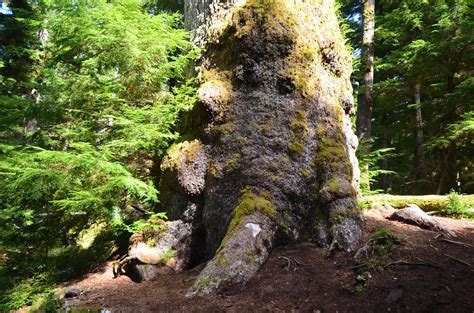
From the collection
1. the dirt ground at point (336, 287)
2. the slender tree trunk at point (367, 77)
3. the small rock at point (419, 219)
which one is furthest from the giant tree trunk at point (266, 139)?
the slender tree trunk at point (367, 77)

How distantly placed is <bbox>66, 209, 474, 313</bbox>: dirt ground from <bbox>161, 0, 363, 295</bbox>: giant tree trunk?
15.9 inches

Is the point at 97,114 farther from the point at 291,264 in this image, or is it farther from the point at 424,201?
the point at 424,201

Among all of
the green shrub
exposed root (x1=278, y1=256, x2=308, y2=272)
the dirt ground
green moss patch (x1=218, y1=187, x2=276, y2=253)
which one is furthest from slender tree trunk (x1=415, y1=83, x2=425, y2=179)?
exposed root (x1=278, y1=256, x2=308, y2=272)

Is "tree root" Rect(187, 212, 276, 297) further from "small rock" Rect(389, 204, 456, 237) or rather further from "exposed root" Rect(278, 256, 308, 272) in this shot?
"small rock" Rect(389, 204, 456, 237)

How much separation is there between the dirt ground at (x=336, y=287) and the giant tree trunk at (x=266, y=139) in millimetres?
404

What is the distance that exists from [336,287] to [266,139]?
97.1 inches

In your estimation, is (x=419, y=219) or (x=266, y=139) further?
(x=419, y=219)

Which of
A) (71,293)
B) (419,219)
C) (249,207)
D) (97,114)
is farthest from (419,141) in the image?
(71,293)

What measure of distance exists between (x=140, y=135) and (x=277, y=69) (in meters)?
2.59

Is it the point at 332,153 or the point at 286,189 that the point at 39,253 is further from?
the point at 332,153

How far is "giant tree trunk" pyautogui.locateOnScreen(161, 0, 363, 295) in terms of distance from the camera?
464 cm

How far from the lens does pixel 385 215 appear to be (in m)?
6.09

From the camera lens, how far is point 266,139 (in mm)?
5188

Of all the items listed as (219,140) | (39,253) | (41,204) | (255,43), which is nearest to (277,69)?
(255,43)
